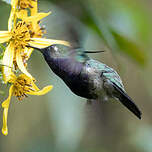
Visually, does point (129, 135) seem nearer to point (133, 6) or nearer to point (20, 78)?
point (133, 6)

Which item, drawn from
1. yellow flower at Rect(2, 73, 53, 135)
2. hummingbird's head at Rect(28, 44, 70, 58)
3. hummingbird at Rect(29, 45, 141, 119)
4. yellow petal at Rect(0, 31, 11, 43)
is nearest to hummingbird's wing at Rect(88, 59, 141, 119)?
hummingbird at Rect(29, 45, 141, 119)

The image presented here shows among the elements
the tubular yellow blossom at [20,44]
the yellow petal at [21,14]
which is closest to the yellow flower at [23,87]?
the tubular yellow blossom at [20,44]

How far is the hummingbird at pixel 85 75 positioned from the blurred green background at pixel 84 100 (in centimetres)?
7

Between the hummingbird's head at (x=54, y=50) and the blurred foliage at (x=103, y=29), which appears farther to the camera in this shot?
the blurred foliage at (x=103, y=29)

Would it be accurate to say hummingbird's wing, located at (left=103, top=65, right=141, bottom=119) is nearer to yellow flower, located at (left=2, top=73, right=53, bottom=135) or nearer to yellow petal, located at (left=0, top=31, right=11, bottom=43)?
yellow flower, located at (left=2, top=73, right=53, bottom=135)

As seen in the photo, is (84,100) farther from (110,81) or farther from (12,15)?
(12,15)

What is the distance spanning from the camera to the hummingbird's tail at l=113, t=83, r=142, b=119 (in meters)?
1.43

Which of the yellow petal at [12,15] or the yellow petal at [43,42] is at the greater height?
the yellow petal at [12,15]

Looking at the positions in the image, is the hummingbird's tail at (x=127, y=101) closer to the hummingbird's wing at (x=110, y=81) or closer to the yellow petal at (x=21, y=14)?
the hummingbird's wing at (x=110, y=81)

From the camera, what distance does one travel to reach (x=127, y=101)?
4.73 ft

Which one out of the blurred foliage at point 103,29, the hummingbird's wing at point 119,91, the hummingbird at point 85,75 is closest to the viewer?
the hummingbird at point 85,75

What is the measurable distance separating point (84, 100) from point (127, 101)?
0.73 meters

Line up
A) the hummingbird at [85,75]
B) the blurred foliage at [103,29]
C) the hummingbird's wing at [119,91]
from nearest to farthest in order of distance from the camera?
the hummingbird at [85,75]
the hummingbird's wing at [119,91]
the blurred foliage at [103,29]

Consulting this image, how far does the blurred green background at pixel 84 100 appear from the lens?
1937 millimetres
